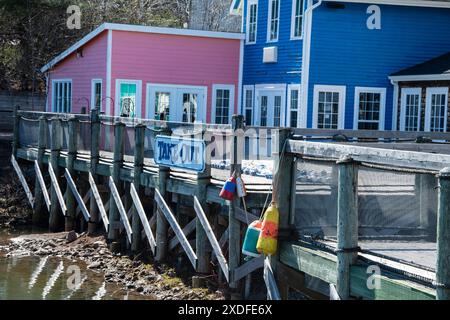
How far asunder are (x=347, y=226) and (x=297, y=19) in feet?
48.8

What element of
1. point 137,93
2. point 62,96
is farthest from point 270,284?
point 62,96

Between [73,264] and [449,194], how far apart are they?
10.2m

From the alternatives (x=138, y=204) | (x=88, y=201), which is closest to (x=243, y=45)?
(x=88, y=201)

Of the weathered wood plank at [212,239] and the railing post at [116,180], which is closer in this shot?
the weathered wood plank at [212,239]

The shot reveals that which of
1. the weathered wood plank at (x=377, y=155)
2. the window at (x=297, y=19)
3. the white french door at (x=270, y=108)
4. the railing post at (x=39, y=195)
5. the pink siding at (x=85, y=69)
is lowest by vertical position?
the railing post at (x=39, y=195)

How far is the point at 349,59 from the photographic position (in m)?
21.8

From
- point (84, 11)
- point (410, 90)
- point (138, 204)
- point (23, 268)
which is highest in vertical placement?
point (84, 11)

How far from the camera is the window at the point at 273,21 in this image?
2270 centimetres

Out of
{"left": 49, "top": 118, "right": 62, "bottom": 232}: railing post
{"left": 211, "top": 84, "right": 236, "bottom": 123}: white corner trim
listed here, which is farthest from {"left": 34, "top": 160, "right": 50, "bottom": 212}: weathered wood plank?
{"left": 211, "top": 84, "right": 236, "bottom": 123}: white corner trim

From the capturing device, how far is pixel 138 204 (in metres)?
14.6

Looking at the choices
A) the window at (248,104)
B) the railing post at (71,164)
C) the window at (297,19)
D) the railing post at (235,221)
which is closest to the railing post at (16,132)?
the railing post at (71,164)

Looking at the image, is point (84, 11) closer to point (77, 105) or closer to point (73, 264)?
point (77, 105)

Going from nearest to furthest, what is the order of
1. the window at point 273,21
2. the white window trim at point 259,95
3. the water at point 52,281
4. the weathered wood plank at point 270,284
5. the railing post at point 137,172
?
the weathered wood plank at point 270,284 → the water at point 52,281 → the railing post at point 137,172 → the white window trim at point 259,95 → the window at point 273,21

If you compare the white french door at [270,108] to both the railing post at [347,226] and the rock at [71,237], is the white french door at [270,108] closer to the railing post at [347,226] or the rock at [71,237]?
the rock at [71,237]
